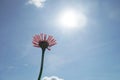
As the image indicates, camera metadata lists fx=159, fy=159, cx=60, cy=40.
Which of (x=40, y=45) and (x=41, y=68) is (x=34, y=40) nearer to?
(x=40, y=45)

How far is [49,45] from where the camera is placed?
5.51 metres

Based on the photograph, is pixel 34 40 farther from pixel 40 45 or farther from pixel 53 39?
pixel 53 39

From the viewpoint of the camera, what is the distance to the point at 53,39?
18.5 ft

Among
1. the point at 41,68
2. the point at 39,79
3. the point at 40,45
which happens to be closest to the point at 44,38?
the point at 40,45

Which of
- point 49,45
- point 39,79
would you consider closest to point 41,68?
point 39,79

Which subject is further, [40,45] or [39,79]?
[40,45]

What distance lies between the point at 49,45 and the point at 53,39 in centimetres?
28

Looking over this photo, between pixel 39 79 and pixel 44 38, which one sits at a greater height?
pixel 44 38

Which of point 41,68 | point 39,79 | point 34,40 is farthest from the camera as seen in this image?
point 34,40

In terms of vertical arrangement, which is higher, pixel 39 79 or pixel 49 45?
pixel 49 45

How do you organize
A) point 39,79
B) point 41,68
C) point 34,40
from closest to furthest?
point 39,79, point 41,68, point 34,40

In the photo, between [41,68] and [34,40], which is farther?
[34,40]

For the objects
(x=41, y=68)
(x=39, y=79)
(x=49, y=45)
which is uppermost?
(x=49, y=45)

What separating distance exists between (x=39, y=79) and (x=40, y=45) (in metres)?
2.49
